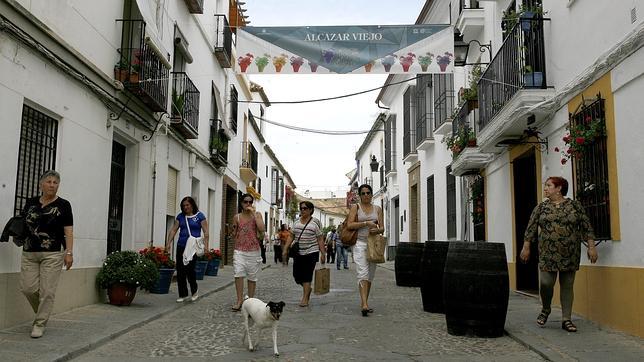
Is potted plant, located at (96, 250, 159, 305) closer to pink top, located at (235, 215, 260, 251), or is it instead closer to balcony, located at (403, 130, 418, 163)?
pink top, located at (235, 215, 260, 251)

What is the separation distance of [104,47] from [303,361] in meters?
5.79

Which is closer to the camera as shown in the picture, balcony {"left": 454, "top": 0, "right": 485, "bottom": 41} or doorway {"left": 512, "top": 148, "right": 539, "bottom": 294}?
doorway {"left": 512, "top": 148, "right": 539, "bottom": 294}

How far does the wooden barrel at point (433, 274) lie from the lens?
7.76m

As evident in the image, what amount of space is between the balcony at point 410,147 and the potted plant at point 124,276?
11.8 meters

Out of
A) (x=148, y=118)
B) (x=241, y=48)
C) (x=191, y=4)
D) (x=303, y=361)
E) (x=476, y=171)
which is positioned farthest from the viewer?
(x=191, y=4)

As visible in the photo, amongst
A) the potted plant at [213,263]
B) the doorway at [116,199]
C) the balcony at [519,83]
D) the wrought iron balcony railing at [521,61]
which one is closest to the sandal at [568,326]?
the balcony at [519,83]

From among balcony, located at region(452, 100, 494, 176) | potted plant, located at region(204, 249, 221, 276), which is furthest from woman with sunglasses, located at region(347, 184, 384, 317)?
potted plant, located at region(204, 249, 221, 276)

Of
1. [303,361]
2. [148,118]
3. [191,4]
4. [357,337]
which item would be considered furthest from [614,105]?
[191,4]

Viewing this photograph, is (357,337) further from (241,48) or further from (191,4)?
(191,4)

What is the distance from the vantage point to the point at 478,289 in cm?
602

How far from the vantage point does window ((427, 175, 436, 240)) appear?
54.5 ft

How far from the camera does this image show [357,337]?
20.7 feet

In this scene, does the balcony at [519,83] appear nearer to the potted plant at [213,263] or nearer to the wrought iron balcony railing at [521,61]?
the wrought iron balcony railing at [521,61]

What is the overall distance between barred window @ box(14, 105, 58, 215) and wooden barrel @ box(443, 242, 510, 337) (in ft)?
15.6
